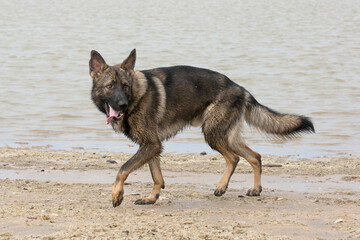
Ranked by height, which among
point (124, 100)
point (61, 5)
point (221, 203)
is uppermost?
point (124, 100)

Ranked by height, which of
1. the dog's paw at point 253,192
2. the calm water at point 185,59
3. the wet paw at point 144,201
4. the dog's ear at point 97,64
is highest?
the dog's ear at point 97,64

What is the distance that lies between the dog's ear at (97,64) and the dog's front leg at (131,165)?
0.80 metres

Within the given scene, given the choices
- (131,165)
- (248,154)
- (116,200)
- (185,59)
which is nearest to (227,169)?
(248,154)

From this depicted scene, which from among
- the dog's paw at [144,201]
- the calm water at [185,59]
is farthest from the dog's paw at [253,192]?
the calm water at [185,59]

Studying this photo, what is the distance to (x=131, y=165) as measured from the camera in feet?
21.2

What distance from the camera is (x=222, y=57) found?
21984mm

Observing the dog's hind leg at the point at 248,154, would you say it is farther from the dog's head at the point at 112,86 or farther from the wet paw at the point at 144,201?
the dog's head at the point at 112,86

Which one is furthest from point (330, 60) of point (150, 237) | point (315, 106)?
point (150, 237)

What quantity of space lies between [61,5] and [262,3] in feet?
43.6

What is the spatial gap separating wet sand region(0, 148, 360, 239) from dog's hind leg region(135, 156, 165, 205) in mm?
81

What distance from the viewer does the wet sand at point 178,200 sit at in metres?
5.34

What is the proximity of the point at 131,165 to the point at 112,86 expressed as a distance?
739mm

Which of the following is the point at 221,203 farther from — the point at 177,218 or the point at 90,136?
the point at 90,136

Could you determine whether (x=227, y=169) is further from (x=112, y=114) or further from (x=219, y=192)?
(x=112, y=114)
